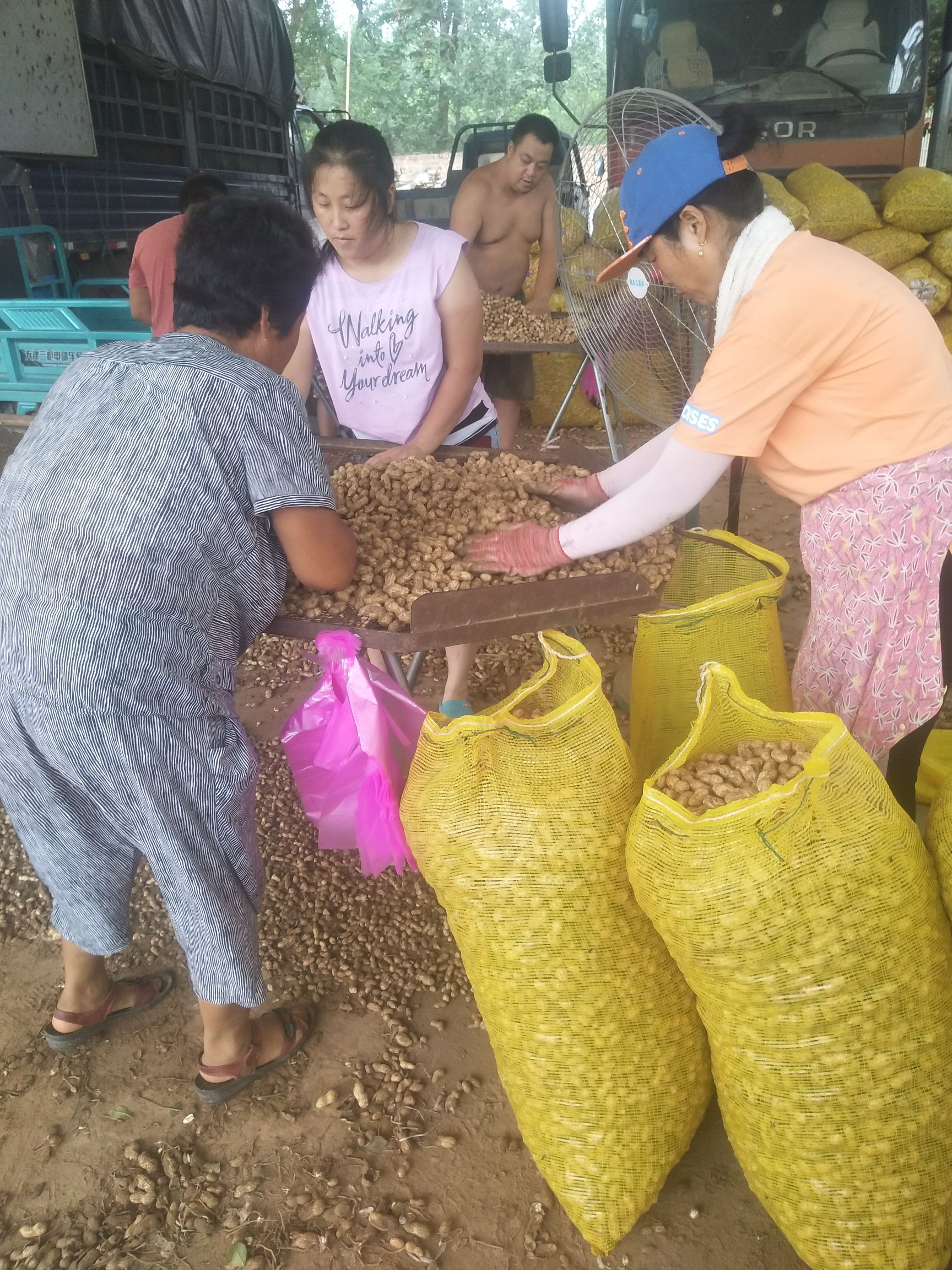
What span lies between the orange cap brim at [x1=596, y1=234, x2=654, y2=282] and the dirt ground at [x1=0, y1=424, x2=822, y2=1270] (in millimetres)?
1538

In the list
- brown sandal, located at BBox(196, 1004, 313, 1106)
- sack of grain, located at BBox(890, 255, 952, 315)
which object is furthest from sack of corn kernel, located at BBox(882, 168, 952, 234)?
brown sandal, located at BBox(196, 1004, 313, 1106)

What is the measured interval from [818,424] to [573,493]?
0.59 m

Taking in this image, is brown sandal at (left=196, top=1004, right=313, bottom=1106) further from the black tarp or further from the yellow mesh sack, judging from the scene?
the black tarp

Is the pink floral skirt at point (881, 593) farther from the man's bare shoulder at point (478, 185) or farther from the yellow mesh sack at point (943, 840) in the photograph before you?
the man's bare shoulder at point (478, 185)

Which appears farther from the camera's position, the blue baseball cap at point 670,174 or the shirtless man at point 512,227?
the shirtless man at point 512,227

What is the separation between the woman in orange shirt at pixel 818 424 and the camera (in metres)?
1.33

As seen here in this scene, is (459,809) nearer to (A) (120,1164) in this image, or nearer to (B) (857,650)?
(B) (857,650)

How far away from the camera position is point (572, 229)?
4.16m

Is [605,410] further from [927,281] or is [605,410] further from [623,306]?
[927,281]

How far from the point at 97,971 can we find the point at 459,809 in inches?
40.4

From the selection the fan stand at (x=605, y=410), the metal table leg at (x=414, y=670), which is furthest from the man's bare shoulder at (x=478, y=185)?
the metal table leg at (x=414, y=670)

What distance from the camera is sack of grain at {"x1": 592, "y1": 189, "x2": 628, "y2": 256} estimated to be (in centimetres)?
273

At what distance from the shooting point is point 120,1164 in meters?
1.64

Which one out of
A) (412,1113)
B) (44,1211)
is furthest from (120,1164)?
(412,1113)
